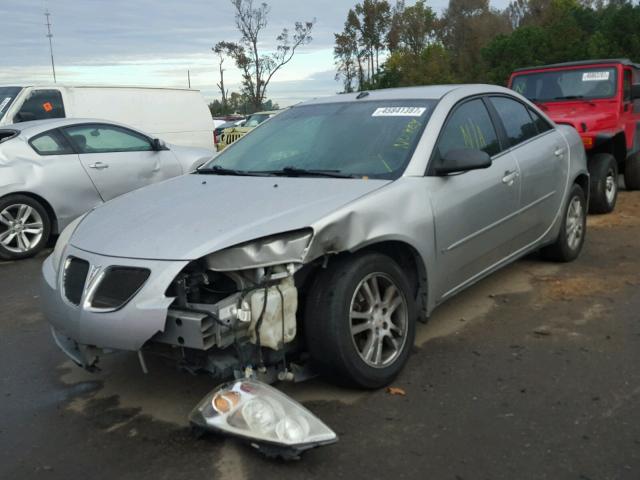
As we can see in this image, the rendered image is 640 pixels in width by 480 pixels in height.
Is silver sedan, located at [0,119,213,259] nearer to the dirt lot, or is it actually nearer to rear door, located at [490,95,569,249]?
the dirt lot

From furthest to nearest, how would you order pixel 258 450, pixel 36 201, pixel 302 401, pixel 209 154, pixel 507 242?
pixel 209 154 < pixel 36 201 < pixel 507 242 < pixel 302 401 < pixel 258 450

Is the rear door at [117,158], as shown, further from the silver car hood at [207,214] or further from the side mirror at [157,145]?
the silver car hood at [207,214]

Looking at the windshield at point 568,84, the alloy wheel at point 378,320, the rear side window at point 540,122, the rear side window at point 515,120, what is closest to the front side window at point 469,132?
the rear side window at point 515,120

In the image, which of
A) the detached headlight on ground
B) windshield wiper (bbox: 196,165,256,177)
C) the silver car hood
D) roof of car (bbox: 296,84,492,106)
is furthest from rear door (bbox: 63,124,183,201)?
the detached headlight on ground

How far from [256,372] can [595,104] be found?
7097 millimetres

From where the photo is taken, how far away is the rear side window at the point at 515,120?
4945 millimetres

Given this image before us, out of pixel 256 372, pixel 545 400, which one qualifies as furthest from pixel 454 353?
pixel 256 372

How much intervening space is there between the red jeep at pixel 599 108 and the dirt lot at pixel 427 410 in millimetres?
3537

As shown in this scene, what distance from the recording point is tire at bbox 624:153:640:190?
30.6 feet

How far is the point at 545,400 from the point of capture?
3.37 m

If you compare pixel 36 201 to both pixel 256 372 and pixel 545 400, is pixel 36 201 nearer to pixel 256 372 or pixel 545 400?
pixel 256 372

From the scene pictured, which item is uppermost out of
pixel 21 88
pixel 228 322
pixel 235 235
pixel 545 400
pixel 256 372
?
pixel 21 88

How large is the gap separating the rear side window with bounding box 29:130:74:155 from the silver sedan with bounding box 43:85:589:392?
12.0 feet

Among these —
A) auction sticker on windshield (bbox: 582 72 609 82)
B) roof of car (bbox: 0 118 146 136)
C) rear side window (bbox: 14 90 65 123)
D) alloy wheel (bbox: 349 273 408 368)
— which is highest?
rear side window (bbox: 14 90 65 123)
